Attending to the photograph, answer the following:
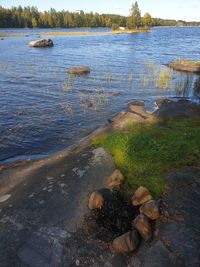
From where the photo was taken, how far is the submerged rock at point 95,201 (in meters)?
10.7

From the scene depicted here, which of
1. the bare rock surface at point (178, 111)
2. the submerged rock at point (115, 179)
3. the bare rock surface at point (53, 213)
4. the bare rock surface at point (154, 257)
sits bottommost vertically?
the bare rock surface at point (178, 111)

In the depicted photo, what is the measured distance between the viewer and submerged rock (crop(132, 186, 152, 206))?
10523mm

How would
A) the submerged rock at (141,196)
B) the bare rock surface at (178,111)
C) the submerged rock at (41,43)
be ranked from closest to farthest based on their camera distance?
1. the submerged rock at (141,196)
2. the bare rock surface at (178,111)
3. the submerged rock at (41,43)

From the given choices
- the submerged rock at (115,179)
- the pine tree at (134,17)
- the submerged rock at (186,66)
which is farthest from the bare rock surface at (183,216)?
the pine tree at (134,17)

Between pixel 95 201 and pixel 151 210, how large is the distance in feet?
6.59

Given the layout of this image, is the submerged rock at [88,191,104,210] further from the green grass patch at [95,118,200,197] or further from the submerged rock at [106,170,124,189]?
the green grass patch at [95,118,200,197]

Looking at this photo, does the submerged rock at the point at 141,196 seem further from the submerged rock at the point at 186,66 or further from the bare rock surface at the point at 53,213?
the submerged rock at the point at 186,66

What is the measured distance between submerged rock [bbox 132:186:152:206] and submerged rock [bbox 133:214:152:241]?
0.99 metres

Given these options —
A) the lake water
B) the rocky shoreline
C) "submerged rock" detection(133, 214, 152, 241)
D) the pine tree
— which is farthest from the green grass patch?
the pine tree

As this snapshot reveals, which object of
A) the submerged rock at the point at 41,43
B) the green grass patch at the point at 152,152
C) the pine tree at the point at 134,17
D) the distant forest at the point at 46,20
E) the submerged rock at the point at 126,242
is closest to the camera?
the submerged rock at the point at 126,242

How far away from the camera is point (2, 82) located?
34.6 metres

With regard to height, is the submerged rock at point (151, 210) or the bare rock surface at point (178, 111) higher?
the submerged rock at point (151, 210)

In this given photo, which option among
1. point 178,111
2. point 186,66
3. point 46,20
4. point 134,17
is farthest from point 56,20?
point 178,111

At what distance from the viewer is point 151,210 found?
32.4 ft
